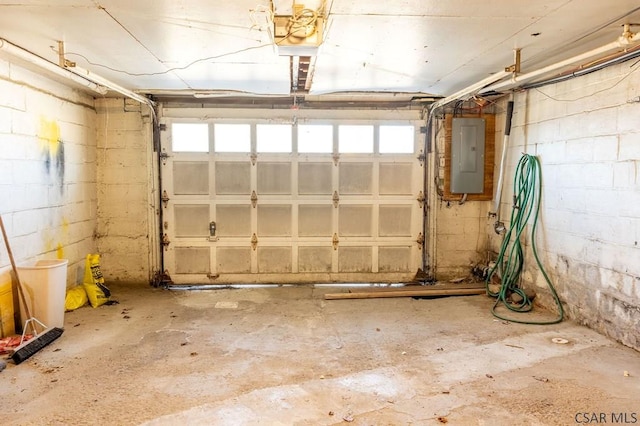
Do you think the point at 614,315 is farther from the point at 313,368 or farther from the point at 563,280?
the point at 313,368

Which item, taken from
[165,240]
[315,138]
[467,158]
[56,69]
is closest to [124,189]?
[165,240]

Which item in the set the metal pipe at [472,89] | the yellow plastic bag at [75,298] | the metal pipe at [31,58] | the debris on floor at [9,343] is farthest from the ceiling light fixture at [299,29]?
the yellow plastic bag at [75,298]

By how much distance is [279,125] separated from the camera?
5.07m

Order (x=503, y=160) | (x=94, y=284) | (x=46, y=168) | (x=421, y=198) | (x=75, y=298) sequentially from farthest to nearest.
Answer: (x=421, y=198)
(x=503, y=160)
(x=94, y=284)
(x=75, y=298)
(x=46, y=168)

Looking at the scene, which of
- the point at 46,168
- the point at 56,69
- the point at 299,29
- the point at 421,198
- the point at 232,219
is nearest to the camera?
the point at 299,29

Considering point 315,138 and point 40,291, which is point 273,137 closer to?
point 315,138

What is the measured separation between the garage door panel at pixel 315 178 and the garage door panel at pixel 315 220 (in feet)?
0.63

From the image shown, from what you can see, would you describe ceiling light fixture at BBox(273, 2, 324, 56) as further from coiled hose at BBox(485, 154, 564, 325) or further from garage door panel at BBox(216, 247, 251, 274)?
garage door panel at BBox(216, 247, 251, 274)

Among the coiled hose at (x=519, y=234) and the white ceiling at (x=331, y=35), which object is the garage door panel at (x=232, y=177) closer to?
the white ceiling at (x=331, y=35)

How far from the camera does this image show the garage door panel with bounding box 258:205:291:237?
513cm

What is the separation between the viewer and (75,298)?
4203 mm

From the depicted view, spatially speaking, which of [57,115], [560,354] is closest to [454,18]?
[560,354]

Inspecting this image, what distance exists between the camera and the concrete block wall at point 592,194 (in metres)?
3.22

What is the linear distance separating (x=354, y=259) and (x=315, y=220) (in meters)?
0.68
